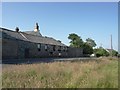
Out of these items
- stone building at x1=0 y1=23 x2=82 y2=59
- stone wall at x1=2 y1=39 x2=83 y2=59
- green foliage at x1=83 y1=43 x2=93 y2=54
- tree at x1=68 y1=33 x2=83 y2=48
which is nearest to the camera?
stone wall at x1=2 y1=39 x2=83 y2=59

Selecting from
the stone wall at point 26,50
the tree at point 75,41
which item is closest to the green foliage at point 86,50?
the tree at point 75,41

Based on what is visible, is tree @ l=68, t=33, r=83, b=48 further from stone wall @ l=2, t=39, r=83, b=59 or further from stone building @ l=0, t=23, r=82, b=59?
stone wall @ l=2, t=39, r=83, b=59

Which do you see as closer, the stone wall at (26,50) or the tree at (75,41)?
the stone wall at (26,50)

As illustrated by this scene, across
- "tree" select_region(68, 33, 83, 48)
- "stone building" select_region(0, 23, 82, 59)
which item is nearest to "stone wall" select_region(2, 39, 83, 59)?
"stone building" select_region(0, 23, 82, 59)

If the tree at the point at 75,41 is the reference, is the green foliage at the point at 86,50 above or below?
below

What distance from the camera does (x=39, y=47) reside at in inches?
2148

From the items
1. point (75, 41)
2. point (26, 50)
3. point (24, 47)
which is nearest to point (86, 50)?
point (75, 41)

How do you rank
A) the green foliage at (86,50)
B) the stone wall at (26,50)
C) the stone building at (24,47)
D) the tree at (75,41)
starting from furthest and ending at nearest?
the green foliage at (86,50)
the tree at (75,41)
the stone building at (24,47)
the stone wall at (26,50)

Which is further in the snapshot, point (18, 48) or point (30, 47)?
point (30, 47)

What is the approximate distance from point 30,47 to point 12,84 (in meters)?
→ 42.2

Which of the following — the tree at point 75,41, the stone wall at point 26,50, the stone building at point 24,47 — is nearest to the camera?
the stone wall at point 26,50

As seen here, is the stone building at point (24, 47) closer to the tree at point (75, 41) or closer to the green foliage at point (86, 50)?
the tree at point (75, 41)

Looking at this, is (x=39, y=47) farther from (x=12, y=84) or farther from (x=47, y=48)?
(x=12, y=84)

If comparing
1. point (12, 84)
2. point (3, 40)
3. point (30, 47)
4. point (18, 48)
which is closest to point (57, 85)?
point (12, 84)
